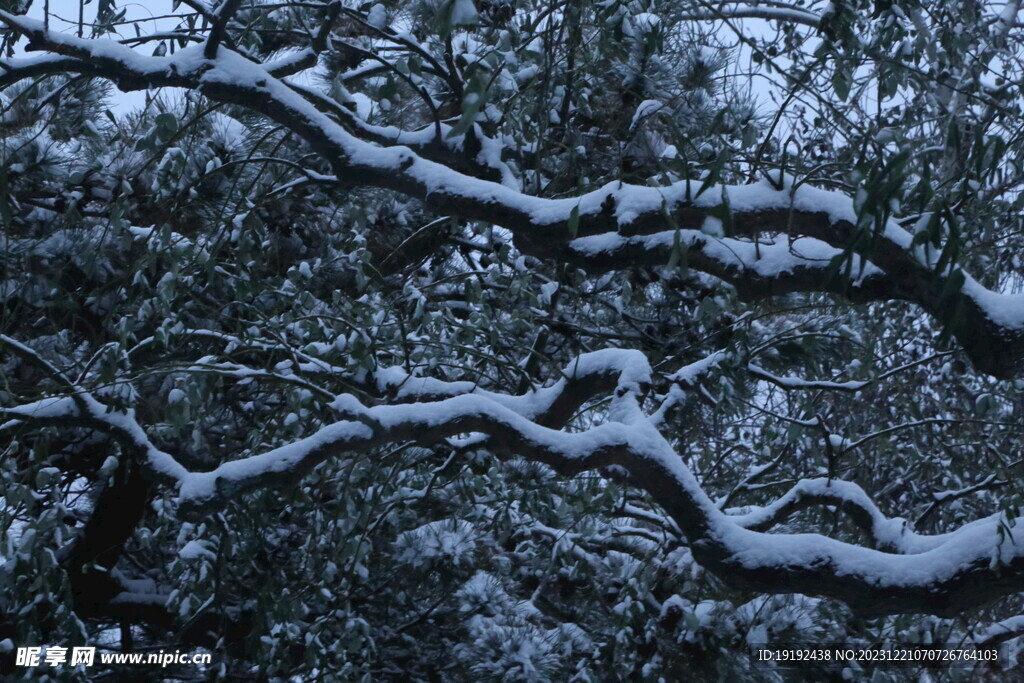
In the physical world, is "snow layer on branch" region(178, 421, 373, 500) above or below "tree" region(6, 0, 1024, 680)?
below

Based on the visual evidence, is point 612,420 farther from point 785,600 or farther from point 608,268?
point 785,600

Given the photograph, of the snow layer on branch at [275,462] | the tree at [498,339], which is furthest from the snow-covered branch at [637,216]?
the snow layer on branch at [275,462]

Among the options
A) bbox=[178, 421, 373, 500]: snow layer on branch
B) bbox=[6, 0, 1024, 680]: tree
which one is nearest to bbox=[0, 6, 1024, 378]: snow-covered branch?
bbox=[6, 0, 1024, 680]: tree

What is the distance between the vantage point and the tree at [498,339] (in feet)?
9.39

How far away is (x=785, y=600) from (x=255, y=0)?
11.7ft

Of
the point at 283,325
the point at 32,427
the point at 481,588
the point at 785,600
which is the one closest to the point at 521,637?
the point at 481,588

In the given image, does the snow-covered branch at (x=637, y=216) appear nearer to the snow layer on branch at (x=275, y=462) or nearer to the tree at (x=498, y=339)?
the tree at (x=498, y=339)

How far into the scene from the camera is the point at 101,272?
179 inches

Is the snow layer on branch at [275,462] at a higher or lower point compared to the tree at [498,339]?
lower

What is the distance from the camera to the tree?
2.86 metres

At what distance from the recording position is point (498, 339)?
13.2 feet

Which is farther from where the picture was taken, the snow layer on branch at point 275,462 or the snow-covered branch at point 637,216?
the snow layer on branch at point 275,462

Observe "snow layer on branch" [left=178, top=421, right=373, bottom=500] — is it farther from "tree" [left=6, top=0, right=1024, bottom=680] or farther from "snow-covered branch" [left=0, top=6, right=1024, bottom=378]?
"snow-covered branch" [left=0, top=6, right=1024, bottom=378]

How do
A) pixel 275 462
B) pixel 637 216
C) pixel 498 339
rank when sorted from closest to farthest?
pixel 637 216
pixel 275 462
pixel 498 339
